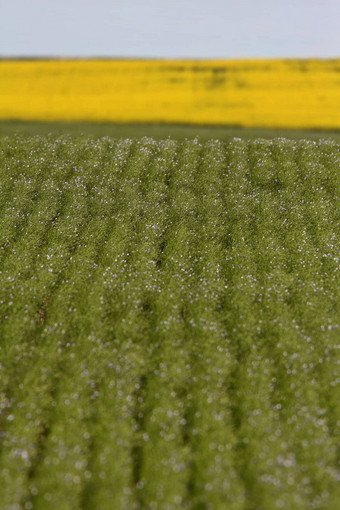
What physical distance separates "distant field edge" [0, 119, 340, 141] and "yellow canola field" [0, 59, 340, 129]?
0.91m

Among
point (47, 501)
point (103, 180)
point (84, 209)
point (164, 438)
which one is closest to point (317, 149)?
point (103, 180)

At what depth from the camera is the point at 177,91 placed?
3422 cm

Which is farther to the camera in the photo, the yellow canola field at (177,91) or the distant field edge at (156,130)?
the yellow canola field at (177,91)

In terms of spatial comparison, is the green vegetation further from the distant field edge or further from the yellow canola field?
the yellow canola field

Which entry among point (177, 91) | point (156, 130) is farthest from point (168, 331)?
point (177, 91)

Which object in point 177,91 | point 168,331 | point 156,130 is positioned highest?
point 177,91

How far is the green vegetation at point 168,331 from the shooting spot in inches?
361

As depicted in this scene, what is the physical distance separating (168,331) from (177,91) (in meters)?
28.4

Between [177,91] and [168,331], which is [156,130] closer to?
[177,91]

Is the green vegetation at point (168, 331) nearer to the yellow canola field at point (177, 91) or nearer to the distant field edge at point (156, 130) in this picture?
the distant field edge at point (156, 130)

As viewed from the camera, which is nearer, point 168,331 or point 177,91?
point 168,331

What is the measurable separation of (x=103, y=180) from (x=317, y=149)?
43.7ft

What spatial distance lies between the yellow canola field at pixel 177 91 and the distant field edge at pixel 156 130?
91 centimetres

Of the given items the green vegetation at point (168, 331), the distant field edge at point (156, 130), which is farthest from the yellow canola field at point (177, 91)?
the green vegetation at point (168, 331)
